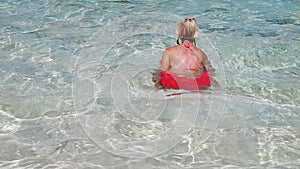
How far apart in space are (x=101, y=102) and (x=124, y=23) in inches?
151

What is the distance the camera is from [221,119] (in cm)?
530

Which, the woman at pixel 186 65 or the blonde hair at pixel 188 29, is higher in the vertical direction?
the blonde hair at pixel 188 29

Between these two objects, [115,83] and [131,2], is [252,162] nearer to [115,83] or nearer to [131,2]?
Result: [115,83]

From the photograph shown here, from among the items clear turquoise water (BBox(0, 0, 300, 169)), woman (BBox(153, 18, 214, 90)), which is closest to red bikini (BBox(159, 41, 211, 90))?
woman (BBox(153, 18, 214, 90))

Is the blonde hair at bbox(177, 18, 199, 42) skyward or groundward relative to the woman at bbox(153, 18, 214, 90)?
skyward

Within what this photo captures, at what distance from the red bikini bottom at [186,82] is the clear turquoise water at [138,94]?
13 centimetres

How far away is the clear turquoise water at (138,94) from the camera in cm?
458

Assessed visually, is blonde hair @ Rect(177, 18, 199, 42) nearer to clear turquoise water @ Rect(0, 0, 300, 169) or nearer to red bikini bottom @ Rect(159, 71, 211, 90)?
red bikini bottom @ Rect(159, 71, 211, 90)

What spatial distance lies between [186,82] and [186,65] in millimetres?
258

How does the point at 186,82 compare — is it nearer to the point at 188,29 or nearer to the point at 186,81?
the point at 186,81

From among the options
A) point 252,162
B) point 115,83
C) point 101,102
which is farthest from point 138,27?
point 252,162

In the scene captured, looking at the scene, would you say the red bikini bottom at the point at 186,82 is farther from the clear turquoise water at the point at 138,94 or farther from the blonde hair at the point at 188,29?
the blonde hair at the point at 188,29

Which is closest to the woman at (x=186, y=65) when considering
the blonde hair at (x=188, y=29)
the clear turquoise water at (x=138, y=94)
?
the blonde hair at (x=188, y=29)

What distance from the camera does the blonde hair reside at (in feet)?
19.0
